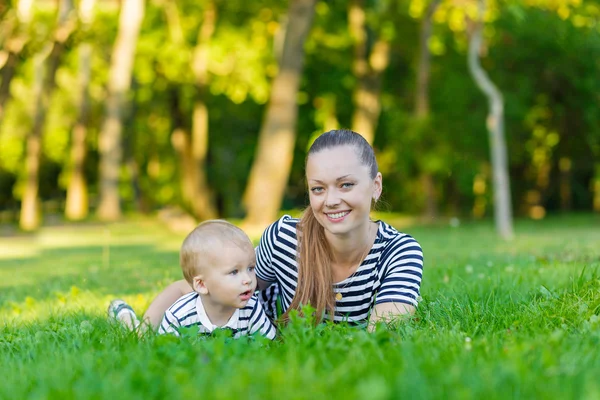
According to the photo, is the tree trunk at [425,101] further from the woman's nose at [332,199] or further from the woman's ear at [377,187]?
the woman's nose at [332,199]

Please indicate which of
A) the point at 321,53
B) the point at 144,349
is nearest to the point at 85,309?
the point at 144,349

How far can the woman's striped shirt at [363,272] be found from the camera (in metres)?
4.38

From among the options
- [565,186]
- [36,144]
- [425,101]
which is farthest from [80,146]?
[565,186]

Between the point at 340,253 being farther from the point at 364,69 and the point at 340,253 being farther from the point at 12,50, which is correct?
the point at 364,69

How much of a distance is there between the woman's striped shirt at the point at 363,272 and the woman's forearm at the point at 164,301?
0.58m

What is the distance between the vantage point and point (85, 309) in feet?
17.9

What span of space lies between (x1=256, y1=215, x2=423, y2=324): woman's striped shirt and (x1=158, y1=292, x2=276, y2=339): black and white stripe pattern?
1.07 feet

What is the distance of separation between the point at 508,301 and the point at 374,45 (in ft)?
68.0

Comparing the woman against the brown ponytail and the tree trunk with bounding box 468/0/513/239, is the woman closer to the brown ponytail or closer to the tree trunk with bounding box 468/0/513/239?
the brown ponytail

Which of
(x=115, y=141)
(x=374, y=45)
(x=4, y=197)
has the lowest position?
(x=4, y=197)

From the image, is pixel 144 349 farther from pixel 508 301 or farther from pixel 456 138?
pixel 456 138

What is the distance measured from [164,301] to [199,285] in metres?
0.77

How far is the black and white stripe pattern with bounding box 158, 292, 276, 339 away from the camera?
14.7ft

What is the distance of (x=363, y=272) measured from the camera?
465 cm
